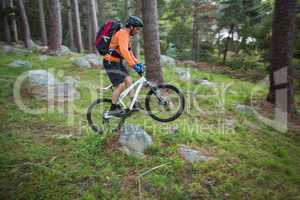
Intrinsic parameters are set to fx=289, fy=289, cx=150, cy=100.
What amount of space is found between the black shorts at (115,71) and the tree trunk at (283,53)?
674cm

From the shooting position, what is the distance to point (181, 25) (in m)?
29.7

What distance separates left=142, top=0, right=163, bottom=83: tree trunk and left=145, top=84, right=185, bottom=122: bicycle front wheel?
3.36 metres

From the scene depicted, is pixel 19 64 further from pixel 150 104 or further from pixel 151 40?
pixel 150 104

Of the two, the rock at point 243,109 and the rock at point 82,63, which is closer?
the rock at point 243,109

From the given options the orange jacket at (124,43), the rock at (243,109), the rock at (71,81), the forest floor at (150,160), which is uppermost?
the orange jacket at (124,43)

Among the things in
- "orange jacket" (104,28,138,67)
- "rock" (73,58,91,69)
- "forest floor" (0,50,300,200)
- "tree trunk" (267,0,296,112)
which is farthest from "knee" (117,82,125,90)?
"rock" (73,58,91,69)

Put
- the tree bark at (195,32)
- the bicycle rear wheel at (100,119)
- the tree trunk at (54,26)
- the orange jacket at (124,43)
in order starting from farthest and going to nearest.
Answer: the tree bark at (195,32), the tree trunk at (54,26), the bicycle rear wheel at (100,119), the orange jacket at (124,43)

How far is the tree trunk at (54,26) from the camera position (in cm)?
1728

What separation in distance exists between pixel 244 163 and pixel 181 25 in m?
24.6

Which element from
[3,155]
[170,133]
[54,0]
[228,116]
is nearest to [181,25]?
[54,0]

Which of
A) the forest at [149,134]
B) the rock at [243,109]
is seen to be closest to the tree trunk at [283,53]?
the forest at [149,134]

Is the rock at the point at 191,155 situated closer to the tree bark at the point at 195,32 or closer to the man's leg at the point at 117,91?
the man's leg at the point at 117,91

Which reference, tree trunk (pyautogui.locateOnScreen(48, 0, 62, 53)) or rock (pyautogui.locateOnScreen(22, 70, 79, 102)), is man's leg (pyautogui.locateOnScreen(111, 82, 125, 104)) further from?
tree trunk (pyautogui.locateOnScreen(48, 0, 62, 53))

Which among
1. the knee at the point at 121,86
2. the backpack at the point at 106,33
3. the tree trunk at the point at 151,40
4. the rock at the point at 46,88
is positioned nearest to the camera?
the backpack at the point at 106,33
